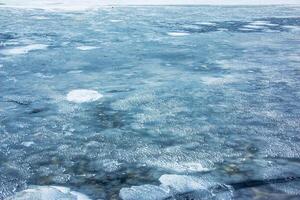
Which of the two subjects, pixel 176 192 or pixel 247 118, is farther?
pixel 247 118

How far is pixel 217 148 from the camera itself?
3.10 meters

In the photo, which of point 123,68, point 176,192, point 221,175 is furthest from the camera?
point 123,68

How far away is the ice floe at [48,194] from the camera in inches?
93.4

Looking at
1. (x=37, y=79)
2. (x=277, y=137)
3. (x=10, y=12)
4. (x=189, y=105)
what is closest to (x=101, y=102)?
(x=189, y=105)

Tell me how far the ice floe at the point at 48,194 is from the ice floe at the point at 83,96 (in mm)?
1860

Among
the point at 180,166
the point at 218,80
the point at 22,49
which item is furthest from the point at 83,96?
the point at 22,49

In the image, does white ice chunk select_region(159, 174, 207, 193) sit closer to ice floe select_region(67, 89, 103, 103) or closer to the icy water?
the icy water

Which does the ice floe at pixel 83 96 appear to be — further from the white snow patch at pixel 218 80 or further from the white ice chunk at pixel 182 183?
the white ice chunk at pixel 182 183

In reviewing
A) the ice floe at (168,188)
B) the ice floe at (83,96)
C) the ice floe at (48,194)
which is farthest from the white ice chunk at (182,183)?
the ice floe at (83,96)

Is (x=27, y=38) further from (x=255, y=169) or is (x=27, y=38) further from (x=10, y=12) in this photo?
(x=255, y=169)

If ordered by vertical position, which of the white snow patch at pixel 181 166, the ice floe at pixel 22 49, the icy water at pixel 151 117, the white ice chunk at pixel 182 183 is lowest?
the white ice chunk at pixel 182 183

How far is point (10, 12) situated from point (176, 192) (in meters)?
12.1

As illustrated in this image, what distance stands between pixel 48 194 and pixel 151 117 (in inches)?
62.2

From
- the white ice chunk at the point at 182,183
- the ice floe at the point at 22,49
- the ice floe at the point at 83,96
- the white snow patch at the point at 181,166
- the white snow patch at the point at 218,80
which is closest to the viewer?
the white ice chunk at the point at 182,183
